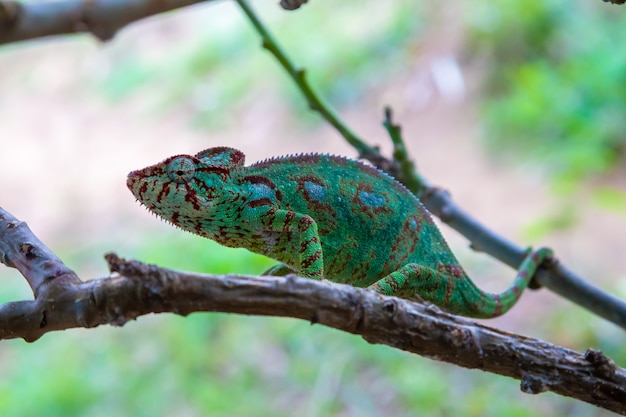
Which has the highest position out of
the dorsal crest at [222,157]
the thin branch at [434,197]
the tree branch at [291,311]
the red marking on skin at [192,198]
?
the thin branch at [434,197]

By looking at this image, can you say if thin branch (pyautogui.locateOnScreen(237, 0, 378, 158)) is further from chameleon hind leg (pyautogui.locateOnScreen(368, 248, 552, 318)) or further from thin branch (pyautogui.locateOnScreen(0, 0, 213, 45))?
chameleon hind leg (pyautogui.locateOnScreen(368, 248, 552, 318))

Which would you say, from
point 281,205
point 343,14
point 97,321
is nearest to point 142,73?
point 343,14

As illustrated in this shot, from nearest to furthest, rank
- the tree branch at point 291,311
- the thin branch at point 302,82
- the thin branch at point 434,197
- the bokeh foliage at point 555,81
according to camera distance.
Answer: the tree branch at point 291,311 → the thin branch at point 434,197 → the thin branch at point 302,82 → the bokeh foliage at point 555,81

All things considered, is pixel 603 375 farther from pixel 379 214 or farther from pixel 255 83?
pixel 255 83

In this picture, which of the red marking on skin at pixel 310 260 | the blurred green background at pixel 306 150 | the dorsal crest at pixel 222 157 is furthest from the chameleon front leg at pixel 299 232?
the blurred green background at pixel 306 150

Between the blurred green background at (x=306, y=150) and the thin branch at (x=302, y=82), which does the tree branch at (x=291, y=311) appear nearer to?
the thin branch at (x=302, y=82)

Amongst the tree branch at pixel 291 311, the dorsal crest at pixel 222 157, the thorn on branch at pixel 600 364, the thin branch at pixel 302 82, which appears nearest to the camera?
the tree branch at pixel 291 311
